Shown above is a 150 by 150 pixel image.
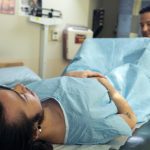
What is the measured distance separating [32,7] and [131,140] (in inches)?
73.4

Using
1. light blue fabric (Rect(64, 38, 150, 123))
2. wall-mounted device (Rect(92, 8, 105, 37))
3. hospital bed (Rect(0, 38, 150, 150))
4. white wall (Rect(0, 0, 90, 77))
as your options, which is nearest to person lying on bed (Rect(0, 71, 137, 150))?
hospital bed (Rect(0, 38, 150, 150))

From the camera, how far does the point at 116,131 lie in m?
1.07

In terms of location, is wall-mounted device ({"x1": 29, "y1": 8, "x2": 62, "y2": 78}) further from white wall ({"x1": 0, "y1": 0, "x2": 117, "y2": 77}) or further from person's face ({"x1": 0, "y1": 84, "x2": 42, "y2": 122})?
person's face ({"x1": 0, "y1": 84, "x2": 42, "y2": 122})

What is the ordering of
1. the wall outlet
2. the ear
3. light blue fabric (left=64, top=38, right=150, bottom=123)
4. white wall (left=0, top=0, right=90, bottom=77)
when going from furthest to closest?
the wall outlet → white wall (left=0, top=0, right=90, bottom=77) → light blue fabric (left=64, top=38, right=150, bottom=123) → the ear

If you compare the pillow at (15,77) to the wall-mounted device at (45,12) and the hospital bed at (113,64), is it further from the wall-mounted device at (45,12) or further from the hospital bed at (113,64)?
the wall-mounted device at (45,12)

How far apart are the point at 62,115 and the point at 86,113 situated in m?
0.10

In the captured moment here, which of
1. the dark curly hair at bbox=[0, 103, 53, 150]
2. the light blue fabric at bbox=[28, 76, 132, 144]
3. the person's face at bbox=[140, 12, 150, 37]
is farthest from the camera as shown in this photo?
the person's face at bbox=[140, 12, 150, 37]

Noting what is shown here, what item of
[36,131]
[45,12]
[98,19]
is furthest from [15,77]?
[98,19]

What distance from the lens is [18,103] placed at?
89 centimetres

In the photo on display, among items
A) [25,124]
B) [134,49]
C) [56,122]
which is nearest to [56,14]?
[134,49]

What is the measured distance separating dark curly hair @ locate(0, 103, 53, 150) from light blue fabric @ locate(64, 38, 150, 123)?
0.68 m

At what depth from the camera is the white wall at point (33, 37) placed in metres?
2.23

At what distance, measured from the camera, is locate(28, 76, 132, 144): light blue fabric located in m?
1.06

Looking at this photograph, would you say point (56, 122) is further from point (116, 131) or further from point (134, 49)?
point (134, 49)
